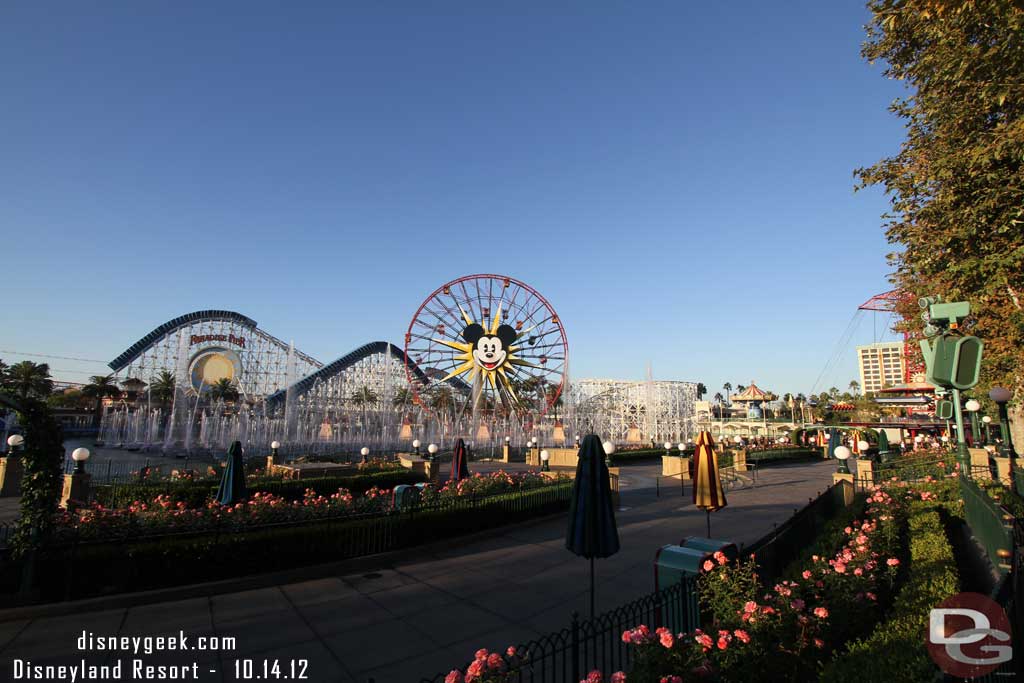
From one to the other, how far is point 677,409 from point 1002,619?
216ft

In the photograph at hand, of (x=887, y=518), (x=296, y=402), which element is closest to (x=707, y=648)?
(x=887, y=518)

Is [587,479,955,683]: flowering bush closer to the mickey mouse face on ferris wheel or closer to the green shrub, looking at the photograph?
the green shrub

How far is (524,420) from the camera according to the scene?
162ft

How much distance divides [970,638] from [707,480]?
19.7ft

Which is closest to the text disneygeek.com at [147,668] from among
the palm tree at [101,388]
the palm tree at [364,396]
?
the palm tree at [364,396]

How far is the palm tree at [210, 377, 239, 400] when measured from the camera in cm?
6688

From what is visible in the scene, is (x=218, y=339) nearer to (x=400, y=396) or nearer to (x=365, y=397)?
(x=365, y=397)

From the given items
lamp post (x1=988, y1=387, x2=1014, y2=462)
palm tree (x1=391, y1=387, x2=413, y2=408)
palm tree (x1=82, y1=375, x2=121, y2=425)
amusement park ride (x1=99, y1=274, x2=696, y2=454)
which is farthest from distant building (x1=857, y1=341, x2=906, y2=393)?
palm tree (x1=82, y1=375, x2=121, y2=425)

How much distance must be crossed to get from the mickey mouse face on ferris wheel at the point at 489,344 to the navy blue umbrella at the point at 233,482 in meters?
34.9

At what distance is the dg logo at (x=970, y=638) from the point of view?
341 centimetres

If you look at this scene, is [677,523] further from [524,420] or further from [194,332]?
[194,332]

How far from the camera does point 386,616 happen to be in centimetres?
699

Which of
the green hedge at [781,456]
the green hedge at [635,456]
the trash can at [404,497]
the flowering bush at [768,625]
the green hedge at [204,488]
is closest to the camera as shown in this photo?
the flowering bush at [768,625]

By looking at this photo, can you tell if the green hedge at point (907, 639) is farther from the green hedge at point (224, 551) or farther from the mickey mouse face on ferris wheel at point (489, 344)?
the mickey mouse face on ferris wheel at point (489, 344)
